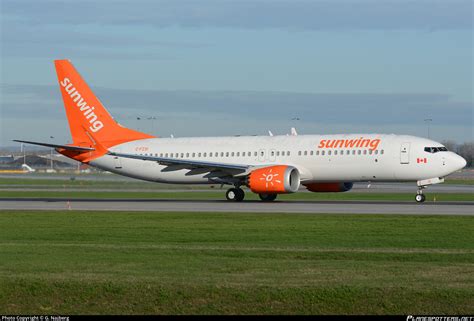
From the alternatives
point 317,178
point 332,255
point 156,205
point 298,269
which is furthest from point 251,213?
point 298,269

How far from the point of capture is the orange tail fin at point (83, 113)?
5903 cm

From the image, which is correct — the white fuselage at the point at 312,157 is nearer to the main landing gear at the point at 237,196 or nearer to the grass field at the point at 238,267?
the main landing gear at the point at 237,196

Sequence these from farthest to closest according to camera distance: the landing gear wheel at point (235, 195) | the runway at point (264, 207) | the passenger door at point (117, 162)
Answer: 1. the passenger door at point (117, 162)
2. the landing gear wheel at point (235, 195)
3. the runway at point (264, 207)

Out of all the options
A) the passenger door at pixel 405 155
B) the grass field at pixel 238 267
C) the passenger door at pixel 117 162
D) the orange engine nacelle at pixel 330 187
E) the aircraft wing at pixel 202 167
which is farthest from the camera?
the passenger door at pixel 117 162

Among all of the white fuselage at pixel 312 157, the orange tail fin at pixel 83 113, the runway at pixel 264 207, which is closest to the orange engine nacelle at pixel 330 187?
the white fuselage at pixel 312 157

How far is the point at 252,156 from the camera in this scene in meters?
54.4

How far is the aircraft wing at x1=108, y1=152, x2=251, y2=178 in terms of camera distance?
5281 centimetres

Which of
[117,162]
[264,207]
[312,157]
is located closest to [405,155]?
[312,157]

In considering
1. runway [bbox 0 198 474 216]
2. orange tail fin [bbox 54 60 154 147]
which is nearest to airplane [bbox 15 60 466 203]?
orange tail fin [bbox 54 60 154 147]

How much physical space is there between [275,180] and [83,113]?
601 inches

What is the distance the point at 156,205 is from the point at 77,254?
24.7 meters

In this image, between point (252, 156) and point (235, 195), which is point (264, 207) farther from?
point (252, 156)

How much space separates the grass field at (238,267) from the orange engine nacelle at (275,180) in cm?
1489

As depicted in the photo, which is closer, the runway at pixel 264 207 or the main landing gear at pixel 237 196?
the runway at pixel 264 207
